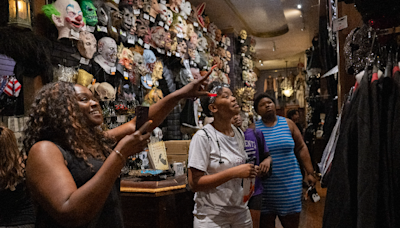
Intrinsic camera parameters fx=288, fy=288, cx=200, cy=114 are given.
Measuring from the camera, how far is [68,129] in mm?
1160

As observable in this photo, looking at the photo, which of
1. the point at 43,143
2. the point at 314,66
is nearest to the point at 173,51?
the point at 314,66

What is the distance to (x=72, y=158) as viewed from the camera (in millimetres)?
1123

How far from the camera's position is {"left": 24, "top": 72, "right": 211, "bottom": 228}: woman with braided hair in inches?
38.9

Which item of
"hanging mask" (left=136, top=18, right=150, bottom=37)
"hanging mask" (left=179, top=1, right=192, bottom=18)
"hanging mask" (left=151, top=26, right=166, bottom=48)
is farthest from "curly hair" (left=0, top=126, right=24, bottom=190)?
"hanging mask" (left=179, top=1, right=192, bottom=18)

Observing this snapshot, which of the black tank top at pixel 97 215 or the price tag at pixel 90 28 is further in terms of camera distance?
the price tag at pixel 90 28

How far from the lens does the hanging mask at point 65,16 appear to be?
2.98m

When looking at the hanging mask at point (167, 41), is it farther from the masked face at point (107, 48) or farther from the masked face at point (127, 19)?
the masked face at point (107, 48)

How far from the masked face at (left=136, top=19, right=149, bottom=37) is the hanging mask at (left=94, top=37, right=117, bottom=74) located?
0.73m

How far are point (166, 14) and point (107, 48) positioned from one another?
1728 millimetres

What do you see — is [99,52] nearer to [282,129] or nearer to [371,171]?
[282,129]

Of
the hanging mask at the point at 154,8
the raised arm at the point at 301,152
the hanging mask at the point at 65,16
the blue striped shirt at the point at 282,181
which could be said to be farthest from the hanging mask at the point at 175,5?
the blue striped shirt at the point at 282,181

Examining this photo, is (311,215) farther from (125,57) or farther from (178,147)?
(125,57)

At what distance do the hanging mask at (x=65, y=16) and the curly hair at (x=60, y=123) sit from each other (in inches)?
84.0

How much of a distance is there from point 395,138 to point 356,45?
0.62m
